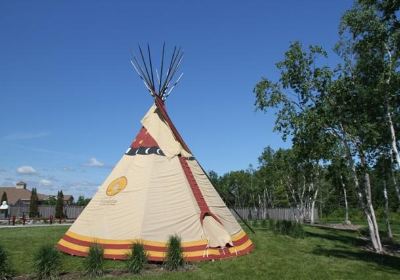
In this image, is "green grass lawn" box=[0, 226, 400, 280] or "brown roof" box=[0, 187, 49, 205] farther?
"brown roof" box=[0, 187, 49, 205]

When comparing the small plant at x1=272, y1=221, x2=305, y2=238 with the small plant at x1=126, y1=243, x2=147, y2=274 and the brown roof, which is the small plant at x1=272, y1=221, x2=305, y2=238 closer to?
the small plant at x1=126, y1=243, x2=147, y2=274

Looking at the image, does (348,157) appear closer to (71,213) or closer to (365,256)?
(365,256)

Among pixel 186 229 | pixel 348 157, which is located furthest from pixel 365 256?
pixel 186 229

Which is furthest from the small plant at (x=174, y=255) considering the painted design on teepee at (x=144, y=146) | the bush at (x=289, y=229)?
the bush at (x=289, y=229)

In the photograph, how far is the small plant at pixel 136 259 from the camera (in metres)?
12.5

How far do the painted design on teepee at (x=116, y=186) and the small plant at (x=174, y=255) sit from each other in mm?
3761

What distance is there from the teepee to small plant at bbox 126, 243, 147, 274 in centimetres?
116

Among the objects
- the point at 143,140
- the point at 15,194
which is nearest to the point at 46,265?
the point at 143,140

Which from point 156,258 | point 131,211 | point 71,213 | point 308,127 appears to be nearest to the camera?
point 156,258

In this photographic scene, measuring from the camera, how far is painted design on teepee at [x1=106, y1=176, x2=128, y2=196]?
16.4 metres

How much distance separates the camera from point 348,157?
20.8m

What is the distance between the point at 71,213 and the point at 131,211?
121 ft

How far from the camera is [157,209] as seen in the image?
15289 millimetres

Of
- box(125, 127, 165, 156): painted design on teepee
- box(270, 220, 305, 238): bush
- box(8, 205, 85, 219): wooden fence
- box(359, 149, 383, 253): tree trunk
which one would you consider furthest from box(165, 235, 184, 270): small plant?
box(8, 205, 85, 219): wooden fence
